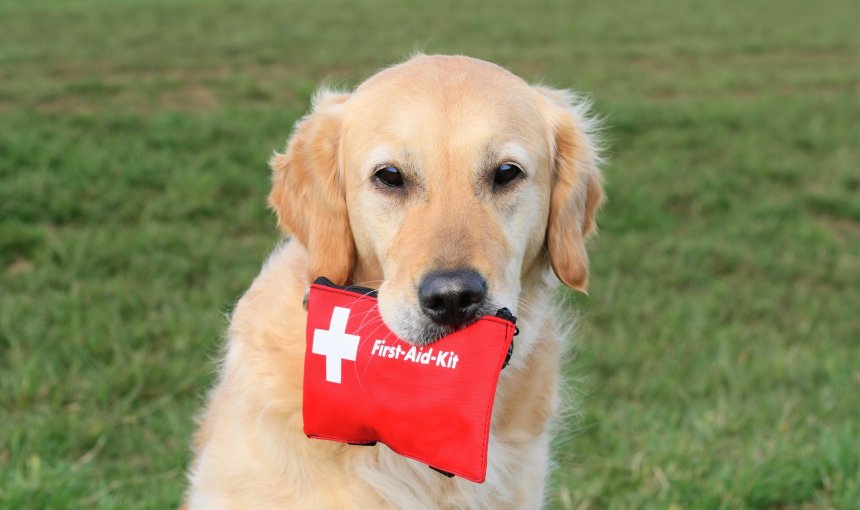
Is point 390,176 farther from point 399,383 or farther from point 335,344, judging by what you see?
point 399,383

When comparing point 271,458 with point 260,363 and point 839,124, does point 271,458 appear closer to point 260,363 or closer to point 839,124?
point 260,363

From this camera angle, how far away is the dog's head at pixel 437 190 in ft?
8.54

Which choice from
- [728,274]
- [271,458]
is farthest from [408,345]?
[728,274]

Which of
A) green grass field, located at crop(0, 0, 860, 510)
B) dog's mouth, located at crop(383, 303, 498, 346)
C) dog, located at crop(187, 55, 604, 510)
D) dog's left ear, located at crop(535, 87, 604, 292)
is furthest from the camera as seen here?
green grass field, located at crop(0, 0, 860, 510)

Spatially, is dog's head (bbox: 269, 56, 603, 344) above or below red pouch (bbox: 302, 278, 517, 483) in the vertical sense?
above

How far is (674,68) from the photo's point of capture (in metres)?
14.7

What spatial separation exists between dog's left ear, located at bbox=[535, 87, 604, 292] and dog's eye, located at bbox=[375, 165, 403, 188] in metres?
0.57

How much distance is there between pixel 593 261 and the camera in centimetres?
721

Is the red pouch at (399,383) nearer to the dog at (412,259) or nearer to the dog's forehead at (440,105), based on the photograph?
the dog at (412,259)

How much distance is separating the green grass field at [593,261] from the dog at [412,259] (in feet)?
3.04

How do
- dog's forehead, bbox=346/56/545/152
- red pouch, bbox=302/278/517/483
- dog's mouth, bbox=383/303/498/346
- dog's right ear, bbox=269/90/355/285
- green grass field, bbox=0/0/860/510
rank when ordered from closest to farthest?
red pouch, bbox=302/278/517/483 → dog's mouth, bbox=383/303/498/346 → dog's forehead, bbox=346/56/545/152 → dog's right ear, bbox=269/90/355/285 → green grass field, bbox=0/0/860/510

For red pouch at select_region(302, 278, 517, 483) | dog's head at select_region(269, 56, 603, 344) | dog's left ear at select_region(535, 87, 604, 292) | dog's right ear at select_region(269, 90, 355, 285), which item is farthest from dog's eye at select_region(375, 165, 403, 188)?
dog's left ear at select_region(535, 87, 604, 292)

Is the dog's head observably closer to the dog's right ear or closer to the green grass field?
the dog's right ear

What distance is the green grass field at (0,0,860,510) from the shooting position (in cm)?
420
